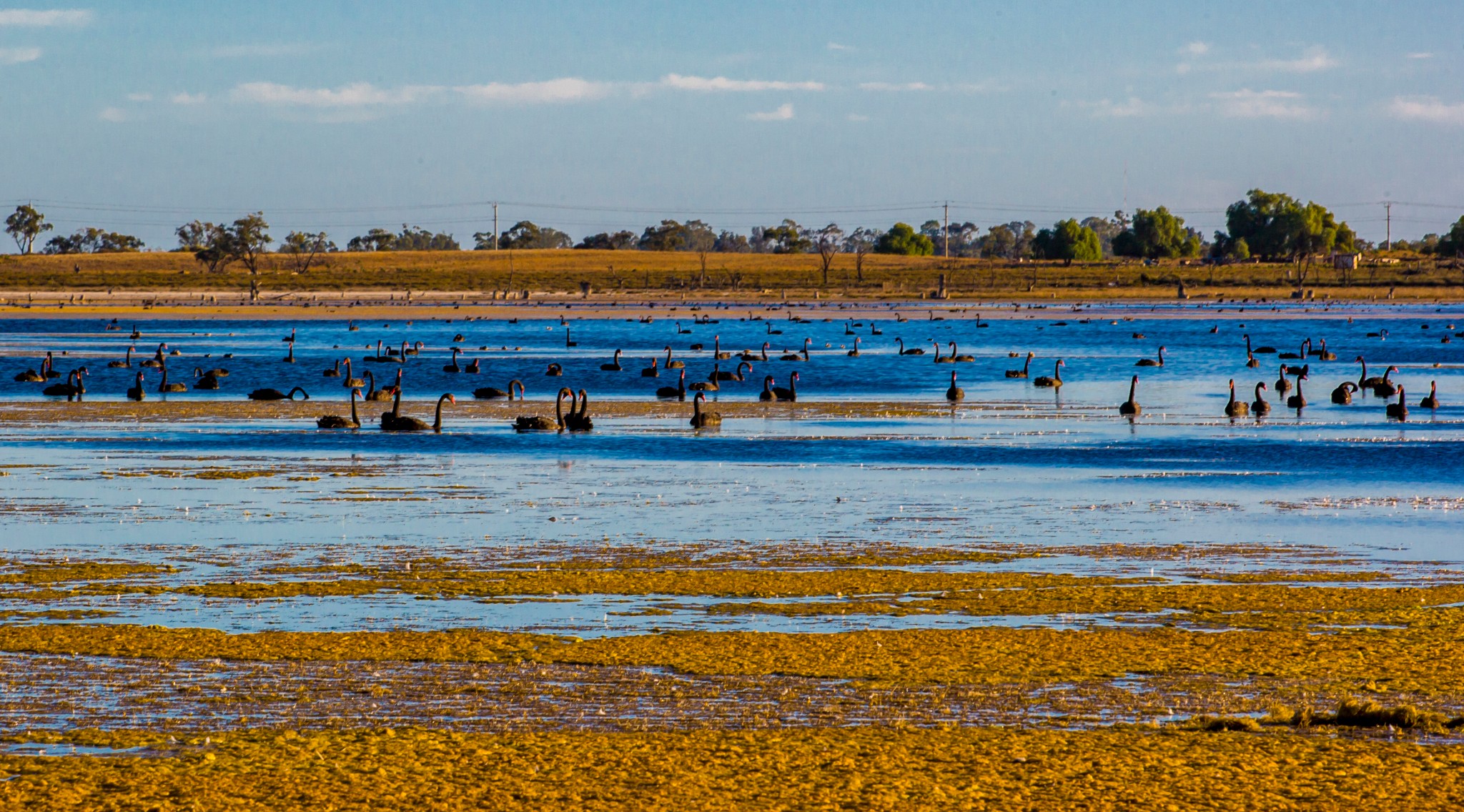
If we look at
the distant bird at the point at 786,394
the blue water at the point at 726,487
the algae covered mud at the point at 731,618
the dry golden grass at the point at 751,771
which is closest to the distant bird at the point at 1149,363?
the blue water at the point at 726,487

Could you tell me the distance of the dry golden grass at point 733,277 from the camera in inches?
6078

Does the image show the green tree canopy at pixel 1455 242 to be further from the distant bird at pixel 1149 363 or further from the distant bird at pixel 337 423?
the distant bird at pixel 337 423

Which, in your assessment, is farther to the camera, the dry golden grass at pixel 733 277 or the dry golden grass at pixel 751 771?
the dry golden grass at pixel 733 277

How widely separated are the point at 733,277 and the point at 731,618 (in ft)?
501

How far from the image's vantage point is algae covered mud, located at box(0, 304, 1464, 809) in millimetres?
9031

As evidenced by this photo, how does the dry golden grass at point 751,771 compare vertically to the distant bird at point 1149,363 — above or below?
above

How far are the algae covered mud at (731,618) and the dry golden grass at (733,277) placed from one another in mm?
120404

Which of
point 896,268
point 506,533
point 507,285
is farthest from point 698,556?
point 896,268

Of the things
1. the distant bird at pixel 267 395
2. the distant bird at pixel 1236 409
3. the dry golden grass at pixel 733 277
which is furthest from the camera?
the dry golden grass at pixel 733 277

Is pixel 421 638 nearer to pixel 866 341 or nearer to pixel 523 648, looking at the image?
pixel 523 648

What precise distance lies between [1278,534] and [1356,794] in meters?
10.5

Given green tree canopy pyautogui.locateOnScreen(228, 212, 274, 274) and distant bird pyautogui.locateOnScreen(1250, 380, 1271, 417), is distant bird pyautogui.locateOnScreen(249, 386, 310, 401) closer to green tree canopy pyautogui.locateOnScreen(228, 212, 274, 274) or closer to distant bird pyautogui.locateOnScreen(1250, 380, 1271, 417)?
distant bird pyautogui.locateOnScreen(1250, 380, 1271, 417)

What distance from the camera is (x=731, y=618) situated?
13.5 metres

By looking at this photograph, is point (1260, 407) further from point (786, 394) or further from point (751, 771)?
point (751, 771)
